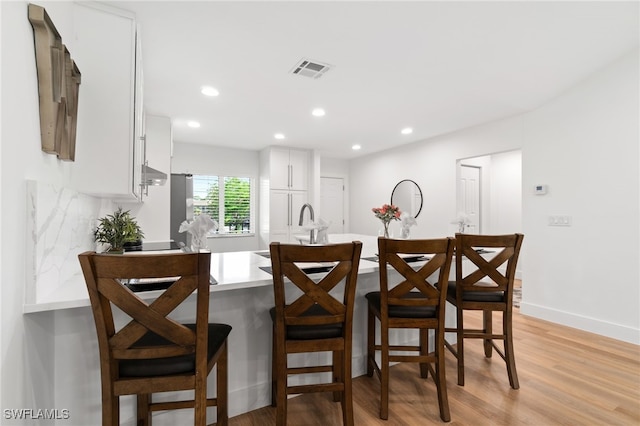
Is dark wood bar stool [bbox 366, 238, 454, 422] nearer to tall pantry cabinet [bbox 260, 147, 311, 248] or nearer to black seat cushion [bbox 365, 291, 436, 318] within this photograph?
black seat cushion [bbox 365, 291, 436, 318]

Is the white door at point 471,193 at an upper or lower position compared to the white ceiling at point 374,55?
lower

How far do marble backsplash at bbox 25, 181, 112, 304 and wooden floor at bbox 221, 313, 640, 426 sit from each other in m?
1.22

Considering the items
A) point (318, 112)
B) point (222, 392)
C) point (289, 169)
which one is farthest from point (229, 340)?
point (289, 169)

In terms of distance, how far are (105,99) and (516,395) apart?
3.20 metres

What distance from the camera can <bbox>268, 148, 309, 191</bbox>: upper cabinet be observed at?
5.59m

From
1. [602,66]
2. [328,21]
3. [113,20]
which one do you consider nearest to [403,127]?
[602,66]

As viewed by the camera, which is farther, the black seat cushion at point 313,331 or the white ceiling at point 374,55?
the white ceiling at point 374,55

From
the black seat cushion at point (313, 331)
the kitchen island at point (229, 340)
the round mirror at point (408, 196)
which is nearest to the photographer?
the kitchen island at point (229, 340)

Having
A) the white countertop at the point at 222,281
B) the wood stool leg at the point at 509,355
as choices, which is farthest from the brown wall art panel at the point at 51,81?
the wood stool leg at the point at 509,355

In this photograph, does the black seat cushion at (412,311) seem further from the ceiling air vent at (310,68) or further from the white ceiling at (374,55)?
the ceiling air vent at (310,68)

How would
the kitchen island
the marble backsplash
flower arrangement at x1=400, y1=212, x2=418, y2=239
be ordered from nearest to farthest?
the marble backsplash
the kitchen island
flower arrangement at x1=400, y1=212, x2=418, y2=239

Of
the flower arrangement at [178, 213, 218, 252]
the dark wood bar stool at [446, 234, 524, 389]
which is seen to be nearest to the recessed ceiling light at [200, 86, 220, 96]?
the flower arrangement at [178, 213, 218, 252]

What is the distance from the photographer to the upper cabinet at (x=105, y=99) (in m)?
1.76

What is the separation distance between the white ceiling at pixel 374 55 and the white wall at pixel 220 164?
1.34 metres
